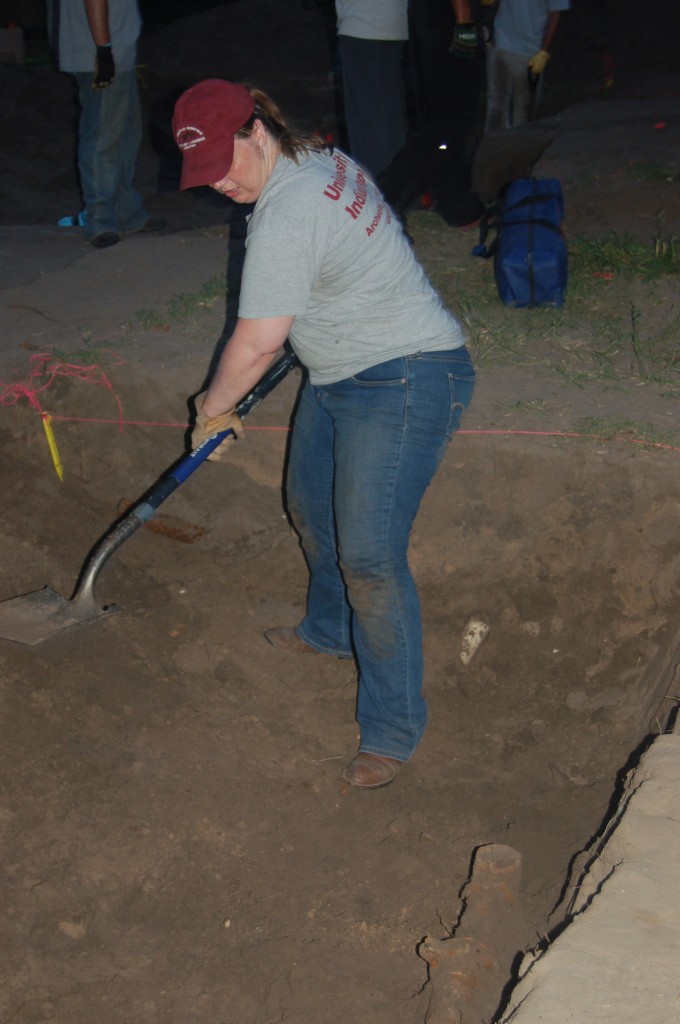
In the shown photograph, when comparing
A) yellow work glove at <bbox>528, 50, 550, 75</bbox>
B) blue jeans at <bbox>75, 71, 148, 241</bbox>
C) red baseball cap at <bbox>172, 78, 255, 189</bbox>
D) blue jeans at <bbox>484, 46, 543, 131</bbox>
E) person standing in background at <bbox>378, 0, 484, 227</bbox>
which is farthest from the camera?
blue jeans at <bbox>484, 46, 543, 131</bbox>

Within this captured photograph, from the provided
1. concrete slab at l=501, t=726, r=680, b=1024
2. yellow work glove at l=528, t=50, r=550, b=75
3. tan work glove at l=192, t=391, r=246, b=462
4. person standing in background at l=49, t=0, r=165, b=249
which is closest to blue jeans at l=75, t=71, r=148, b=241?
person standing in background at l=49, t=0, r=165, b=249

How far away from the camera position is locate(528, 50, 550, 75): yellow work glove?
6383 millimetres

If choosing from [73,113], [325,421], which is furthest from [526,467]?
[73,113]

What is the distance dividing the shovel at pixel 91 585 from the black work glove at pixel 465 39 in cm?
243

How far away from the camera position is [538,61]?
6418 mm

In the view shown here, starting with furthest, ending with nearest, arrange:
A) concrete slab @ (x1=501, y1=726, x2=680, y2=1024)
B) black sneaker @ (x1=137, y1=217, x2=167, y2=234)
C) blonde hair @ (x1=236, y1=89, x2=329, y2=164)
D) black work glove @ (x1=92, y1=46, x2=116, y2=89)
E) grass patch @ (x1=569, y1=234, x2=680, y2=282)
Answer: black sneaker @ (x1=137, y1=217, x2=167, y2=234), black work glove @ (x1=92, y1=46, x2=116, y2=89), grass patch @ (x1=569, y1=234, x2=680, y2=282), blonde hair @ (x1=236, y1=89, x2=329, y2=164), concrete slab @ (x1=501, y1=726, x2=680, y2=1024)

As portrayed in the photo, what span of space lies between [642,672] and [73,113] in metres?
8.89

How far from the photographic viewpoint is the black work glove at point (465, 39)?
15.6 ft

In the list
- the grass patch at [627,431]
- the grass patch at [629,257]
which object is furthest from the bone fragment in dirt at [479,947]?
the grass patch at [629,257]

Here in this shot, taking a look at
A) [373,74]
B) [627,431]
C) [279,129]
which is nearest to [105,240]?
[373,74]

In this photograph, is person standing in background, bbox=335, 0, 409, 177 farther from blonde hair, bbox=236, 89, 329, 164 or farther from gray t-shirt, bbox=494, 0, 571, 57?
blonde hair, bbox=236, 89, 329, 164

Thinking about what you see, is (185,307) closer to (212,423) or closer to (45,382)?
(45,382)

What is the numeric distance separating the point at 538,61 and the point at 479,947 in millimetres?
5768

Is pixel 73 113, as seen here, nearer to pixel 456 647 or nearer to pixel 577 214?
pixel 577 214
